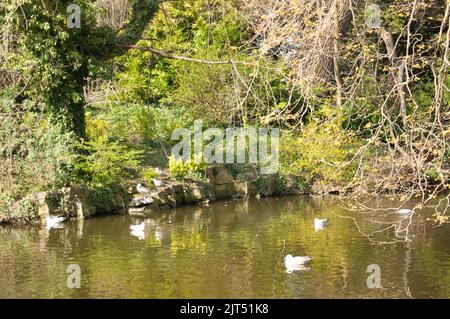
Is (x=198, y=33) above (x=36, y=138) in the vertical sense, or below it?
above

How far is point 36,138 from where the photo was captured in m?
16.3

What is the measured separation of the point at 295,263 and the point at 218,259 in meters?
1.40

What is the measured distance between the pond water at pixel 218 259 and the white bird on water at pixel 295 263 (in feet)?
0.24

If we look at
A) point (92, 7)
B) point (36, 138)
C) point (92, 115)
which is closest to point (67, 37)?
point (92, 7)

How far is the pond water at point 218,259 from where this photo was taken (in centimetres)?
924

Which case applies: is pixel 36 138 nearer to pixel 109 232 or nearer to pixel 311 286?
pixel 109 232

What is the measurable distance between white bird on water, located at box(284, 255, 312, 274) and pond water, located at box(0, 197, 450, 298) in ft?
0.24

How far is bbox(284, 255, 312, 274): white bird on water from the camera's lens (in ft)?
→ 33.4

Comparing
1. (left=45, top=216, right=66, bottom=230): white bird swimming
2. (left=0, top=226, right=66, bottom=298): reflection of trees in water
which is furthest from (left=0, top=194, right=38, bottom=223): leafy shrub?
(left=0, top=226, right=66, bottom=298): reflection of trees in water

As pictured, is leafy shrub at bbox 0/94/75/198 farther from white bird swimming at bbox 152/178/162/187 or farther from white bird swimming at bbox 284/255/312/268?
white bird swimming at bbox 284/255/312/268

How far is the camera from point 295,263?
10219 millimetres

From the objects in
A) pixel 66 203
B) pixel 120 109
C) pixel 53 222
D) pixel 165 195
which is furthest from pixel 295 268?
pixel 120 109

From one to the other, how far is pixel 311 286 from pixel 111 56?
9635 mm

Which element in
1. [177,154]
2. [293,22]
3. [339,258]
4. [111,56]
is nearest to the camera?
[293,22]
